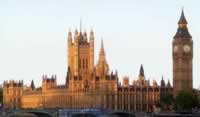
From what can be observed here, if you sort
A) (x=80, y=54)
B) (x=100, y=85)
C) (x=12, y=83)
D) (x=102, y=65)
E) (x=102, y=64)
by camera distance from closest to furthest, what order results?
1. (x=100, y=85)
2. (x=102, y=65)
3. (x=102, y=64)
4. (x=80, y=54)
5. (x=12, y=83)

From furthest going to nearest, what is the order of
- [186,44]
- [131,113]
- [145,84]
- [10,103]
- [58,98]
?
[10,103] → [58,98] → [145,84] → [186,44] → [131,113]

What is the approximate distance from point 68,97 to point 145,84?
1197 cm

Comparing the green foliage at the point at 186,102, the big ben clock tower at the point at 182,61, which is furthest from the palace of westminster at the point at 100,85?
the green foliage at the point at 186,102

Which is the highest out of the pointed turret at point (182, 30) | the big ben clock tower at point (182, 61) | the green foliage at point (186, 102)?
the pointed turret at point (182, 30)

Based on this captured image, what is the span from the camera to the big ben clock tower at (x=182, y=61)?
10488 centimetres

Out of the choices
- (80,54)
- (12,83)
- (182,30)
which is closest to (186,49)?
(182,30)

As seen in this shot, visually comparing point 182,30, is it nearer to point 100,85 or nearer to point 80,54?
point 100,85

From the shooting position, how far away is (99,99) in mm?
109812

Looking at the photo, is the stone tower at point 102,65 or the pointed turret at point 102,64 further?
the pointed turret at point 102,64

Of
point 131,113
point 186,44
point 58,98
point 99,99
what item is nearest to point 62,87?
point 58,98

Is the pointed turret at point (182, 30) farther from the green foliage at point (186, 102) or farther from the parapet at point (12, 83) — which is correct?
the parapet at point (12, 83)

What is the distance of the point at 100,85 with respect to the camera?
11144 centimetres

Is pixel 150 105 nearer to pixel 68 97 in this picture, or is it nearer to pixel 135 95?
pixel 135 95

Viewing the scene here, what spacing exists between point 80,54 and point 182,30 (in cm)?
2321
